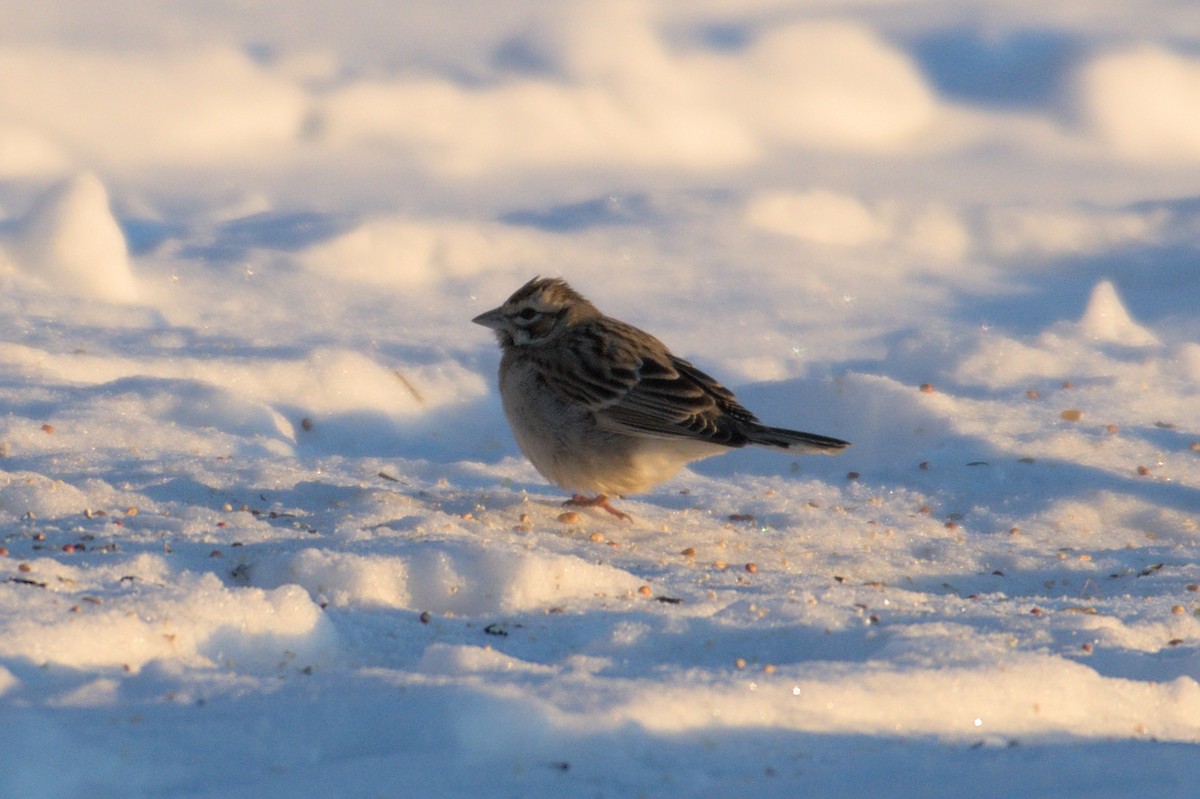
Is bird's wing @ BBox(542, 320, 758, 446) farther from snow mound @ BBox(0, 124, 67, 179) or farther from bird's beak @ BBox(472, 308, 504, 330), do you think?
snow mound @ BBox(0, 124, 67, 179)

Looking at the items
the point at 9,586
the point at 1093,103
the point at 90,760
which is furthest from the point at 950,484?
the point at 1093,103

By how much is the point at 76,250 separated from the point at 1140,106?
34.9 ft

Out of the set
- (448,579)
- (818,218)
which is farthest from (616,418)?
(818,218)

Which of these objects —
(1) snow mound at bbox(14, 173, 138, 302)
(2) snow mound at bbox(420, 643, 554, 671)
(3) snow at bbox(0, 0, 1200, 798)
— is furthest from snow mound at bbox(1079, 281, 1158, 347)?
(2) snow mound at bbox(420, 643, 554, 671)

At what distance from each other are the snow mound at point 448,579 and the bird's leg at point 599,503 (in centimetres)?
146

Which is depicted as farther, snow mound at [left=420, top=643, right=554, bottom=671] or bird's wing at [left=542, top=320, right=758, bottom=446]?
bird's wing at [left=542, top=320, right=758, bottom=446]

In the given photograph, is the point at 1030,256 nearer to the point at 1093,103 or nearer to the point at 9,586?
the point at 1093,103

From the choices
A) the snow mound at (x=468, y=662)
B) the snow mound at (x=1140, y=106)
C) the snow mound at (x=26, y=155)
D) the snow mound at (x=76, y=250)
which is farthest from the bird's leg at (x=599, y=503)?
the snow mound at (x=1140, y=106)

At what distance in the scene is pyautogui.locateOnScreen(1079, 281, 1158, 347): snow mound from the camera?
9.24m

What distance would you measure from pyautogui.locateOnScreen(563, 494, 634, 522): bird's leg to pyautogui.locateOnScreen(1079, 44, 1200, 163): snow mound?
10432 millimetres

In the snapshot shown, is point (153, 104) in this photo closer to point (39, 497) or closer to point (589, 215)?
point (589, 215)

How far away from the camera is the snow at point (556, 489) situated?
327 cm

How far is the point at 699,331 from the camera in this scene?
9.62 metres

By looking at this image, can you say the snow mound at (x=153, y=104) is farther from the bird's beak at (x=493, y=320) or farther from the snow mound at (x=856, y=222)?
the bird's beak at (x=493, y=320)
